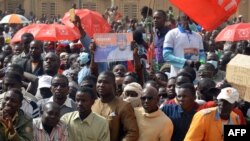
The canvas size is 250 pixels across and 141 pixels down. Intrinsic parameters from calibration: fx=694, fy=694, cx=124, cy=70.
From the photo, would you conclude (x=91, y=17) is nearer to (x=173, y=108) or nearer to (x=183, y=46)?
(x=183, y=46)

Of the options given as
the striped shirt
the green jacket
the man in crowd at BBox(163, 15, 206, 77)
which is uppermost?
the man in crowd at BBox(163, 15, 206, 77)

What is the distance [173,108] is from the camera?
7102 mm

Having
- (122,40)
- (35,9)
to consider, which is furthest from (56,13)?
(122,40)

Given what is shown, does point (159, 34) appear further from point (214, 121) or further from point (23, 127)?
point (23, 127)

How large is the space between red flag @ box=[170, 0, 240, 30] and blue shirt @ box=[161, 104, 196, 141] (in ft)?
6.50

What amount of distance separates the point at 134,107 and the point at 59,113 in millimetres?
881

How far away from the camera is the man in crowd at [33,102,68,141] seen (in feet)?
21.0

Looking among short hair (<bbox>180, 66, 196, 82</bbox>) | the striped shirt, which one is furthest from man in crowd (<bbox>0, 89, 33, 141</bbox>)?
short hair (<bbox>180, 66, 196, 82</bbox>)

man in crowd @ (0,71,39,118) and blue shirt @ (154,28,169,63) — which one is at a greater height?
blue shirt @ (154,28,169,63)

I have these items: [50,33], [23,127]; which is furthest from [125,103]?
[50,33]

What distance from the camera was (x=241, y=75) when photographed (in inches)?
245

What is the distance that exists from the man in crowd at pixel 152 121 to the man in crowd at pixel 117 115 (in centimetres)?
8

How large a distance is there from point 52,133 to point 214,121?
4.93 feet

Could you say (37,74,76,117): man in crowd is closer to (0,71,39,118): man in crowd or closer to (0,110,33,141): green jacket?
(0,71,39,118): man in crowd
